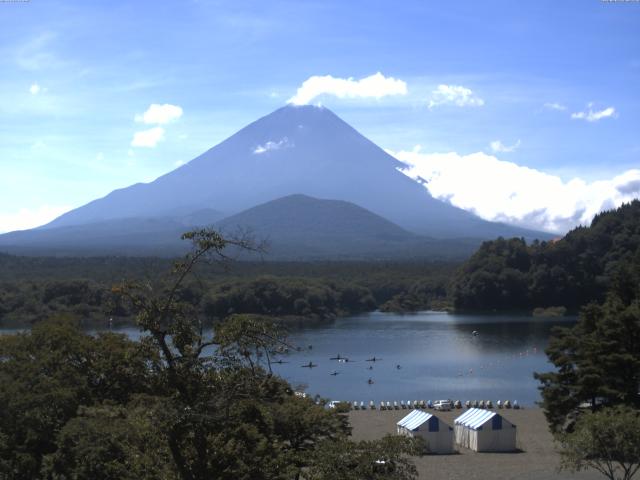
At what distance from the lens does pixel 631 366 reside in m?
14.7

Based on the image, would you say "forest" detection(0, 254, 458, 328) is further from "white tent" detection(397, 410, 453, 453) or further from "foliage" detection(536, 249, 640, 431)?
"foliage" detection(536, 249, 640, 431)

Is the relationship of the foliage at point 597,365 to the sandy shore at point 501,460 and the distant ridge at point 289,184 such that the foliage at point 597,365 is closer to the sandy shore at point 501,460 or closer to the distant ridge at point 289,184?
the sandy shore at point 501,460

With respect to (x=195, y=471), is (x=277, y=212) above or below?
above

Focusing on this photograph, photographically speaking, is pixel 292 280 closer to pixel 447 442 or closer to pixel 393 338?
pixel 393 338

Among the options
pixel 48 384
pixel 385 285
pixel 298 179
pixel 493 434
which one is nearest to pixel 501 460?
pixel 493 434

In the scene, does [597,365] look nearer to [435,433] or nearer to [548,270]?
[435,433]

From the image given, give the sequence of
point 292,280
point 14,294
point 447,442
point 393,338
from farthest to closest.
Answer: point 292,280
point 14,294
point 393,338
point 447,442

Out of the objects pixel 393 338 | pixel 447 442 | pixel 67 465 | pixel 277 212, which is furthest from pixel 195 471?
pixel 277 212

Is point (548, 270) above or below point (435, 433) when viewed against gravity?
above

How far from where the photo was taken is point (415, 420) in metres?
16.3

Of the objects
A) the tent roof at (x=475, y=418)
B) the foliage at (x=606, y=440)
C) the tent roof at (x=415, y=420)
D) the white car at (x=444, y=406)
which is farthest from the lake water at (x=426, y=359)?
the foliage at (x=606, y=440)

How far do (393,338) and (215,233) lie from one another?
32.6m

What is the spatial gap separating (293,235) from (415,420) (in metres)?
100

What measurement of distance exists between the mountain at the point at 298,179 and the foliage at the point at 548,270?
278ft
